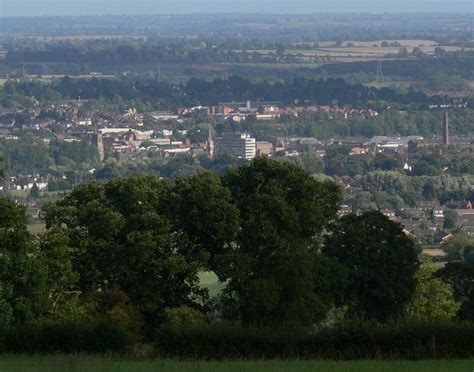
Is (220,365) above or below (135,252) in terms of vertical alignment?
above

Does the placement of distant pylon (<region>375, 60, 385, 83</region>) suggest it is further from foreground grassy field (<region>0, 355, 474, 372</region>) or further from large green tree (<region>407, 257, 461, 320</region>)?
foreground grassy field (<region>0, 355, 474, 372</region>)

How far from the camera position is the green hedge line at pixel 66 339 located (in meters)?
14.5

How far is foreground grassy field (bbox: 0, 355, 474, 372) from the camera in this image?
12586 mm

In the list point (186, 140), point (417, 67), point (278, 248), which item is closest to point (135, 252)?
point (278, 248)

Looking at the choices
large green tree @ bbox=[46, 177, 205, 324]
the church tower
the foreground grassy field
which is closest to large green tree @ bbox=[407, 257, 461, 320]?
large green tree @ bbox=[46, 177, 205, 324]

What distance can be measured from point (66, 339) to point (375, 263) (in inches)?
345

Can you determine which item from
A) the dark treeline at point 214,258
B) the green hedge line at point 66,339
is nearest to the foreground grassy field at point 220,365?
the green hedge line at point 66,339

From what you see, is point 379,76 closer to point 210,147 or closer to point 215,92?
point 215,92

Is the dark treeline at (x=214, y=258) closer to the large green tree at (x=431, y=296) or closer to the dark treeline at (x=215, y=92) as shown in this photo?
the large green tree at (x=431, y=296)

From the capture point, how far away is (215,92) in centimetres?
14262

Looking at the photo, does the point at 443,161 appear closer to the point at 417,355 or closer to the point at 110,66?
the point at 417,355

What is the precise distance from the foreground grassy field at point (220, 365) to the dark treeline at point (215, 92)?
11517 centimetres

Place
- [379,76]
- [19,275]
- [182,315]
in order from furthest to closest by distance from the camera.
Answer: [379,76] → [182,315] → [19,275]

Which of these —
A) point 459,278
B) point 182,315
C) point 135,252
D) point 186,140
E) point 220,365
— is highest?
point 220,365
